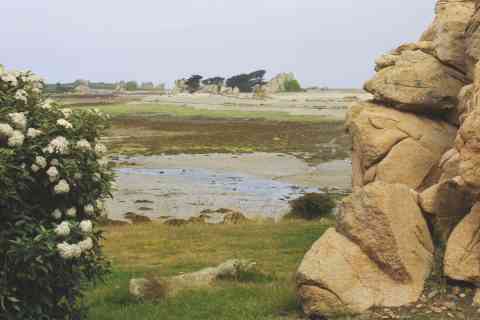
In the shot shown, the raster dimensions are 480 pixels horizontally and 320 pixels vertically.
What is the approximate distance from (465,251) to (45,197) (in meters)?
7.44

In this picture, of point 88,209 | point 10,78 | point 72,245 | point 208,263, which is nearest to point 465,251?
point 88,209

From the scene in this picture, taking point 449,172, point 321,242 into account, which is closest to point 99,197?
point 321,242

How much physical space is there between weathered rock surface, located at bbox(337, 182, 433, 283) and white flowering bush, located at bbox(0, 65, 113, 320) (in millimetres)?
4741

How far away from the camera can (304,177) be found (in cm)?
4966

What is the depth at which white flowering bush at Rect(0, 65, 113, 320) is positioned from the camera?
9.81 metres

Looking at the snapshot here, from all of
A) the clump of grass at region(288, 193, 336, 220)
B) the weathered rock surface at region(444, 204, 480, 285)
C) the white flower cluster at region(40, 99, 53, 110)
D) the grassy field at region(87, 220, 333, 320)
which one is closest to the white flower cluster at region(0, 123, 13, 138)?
the white flower cluster at region(40, 99, 53, 110)

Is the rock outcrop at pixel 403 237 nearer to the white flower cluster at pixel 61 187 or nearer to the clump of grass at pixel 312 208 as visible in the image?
the white flower cluster at pixel 61 187

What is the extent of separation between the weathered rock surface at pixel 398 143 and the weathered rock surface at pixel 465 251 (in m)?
4.72

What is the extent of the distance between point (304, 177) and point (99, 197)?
128ft

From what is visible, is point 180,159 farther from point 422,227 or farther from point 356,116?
point 422,227

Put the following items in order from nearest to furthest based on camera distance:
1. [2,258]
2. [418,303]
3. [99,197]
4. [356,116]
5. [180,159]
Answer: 1. [2,258]
2. [99,197]
3. [418,303]
4. [356,116]
5. [180,159]

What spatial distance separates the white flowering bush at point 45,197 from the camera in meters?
9.81

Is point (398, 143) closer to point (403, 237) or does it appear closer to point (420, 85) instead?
point (420, 85)

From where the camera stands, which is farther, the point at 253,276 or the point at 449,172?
the point at 253,276
